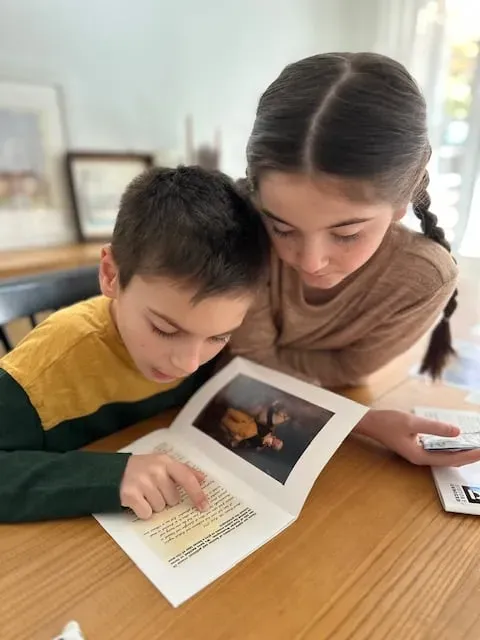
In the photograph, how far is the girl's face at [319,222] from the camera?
66cm

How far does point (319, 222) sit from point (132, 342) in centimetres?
30

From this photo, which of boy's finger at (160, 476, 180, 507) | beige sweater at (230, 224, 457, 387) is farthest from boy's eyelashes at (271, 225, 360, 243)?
boy's finger at (160, 476, 180, 507)

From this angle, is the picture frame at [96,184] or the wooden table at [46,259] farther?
the picture frame at [96,184]

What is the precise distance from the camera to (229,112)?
7.69 feet

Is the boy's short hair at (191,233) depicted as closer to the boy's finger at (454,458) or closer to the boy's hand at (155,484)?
the boy's hand at (155,484)

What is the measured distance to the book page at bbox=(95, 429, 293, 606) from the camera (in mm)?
519

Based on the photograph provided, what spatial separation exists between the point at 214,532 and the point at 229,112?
210cm

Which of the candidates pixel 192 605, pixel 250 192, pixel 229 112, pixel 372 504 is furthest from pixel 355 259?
pixel 229 112

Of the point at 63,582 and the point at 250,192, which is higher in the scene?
the point at 250,192

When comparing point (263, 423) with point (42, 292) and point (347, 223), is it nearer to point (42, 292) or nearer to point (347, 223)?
point (347, 223)

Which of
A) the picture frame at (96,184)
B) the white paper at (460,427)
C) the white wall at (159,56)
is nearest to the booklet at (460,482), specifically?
the white paper at (460,427)

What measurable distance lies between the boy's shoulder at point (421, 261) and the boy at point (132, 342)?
0.83 feet

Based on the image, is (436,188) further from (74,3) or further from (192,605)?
(192,605)

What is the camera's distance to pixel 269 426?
28.7 inches
